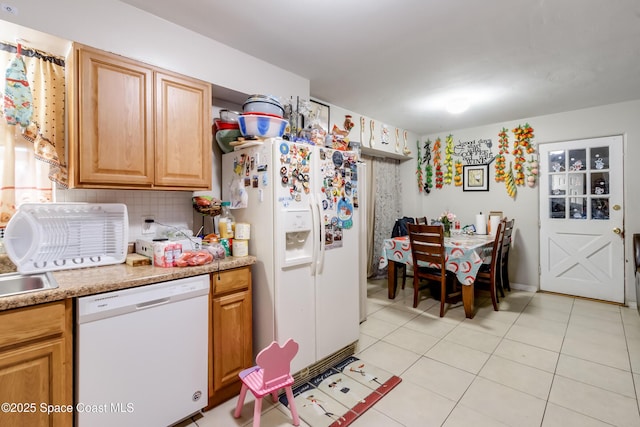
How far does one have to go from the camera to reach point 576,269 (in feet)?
12.4

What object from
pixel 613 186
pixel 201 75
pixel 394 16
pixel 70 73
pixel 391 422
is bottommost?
pixel 391 422

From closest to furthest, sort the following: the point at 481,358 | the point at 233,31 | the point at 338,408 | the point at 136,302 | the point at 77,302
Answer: the point at 77,302
the point at 136,302
the point at 338,408
the point at 233,31
the point at 481,358

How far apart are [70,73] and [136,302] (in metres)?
1.24

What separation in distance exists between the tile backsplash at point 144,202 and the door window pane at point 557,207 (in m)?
4.36

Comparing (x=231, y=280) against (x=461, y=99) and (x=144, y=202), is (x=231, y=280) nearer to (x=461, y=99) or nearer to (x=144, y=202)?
(x=144, y=202)

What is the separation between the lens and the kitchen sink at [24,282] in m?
1.37

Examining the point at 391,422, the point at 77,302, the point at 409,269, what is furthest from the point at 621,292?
the point at 77,302

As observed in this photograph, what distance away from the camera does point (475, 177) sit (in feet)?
14.7

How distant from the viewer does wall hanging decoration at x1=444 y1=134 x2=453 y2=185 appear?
468 centimetres

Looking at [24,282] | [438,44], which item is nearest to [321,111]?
[438,44]

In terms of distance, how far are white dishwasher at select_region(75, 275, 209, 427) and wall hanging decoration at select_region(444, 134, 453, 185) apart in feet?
13.8

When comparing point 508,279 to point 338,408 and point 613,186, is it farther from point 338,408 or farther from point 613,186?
point 338,408

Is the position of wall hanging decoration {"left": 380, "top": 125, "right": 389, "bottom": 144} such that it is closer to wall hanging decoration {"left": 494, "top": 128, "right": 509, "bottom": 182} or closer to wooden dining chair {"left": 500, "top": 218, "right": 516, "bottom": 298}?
wall hanging decoration {"left": 494, "top": 128, "right": 509, "bottom": 182}

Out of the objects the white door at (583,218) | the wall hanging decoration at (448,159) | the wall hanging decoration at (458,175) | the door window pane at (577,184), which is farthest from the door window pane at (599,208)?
the wall hanging decoration at (448,159)
